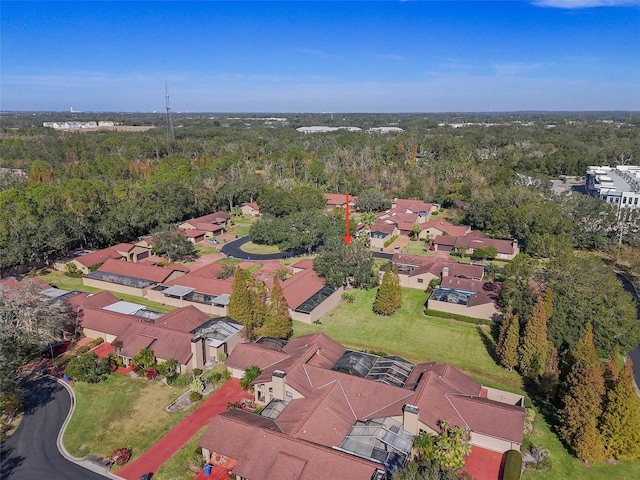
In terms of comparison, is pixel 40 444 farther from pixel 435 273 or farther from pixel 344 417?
pixel 435 273

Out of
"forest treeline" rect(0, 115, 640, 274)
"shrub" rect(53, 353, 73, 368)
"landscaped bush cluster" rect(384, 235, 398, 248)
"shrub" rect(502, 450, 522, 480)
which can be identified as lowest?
"shrub" rect(53, 353, 73, 368)

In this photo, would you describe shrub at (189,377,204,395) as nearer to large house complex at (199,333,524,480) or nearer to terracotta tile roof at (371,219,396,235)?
large house complex at (199,333,524,480)

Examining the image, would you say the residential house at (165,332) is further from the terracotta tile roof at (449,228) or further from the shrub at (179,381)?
the terracotta tile roof at (449,228)

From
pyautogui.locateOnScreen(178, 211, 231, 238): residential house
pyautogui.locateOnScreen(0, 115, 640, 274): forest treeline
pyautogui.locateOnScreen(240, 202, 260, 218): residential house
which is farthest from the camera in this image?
pyautogui.locateOnScreen(240, 202, 260, 218): residential house

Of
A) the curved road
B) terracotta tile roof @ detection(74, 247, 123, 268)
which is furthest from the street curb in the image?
the curved road

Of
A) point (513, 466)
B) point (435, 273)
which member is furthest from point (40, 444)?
point (435, 273)

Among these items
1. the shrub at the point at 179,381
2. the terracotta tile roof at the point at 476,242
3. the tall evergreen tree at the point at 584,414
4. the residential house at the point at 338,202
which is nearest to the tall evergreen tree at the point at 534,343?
the tall evergreen tree at the point at 584,414

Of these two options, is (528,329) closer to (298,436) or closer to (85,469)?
(298,436)

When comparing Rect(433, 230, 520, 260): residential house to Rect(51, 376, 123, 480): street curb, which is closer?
Rect(51, 376, 123, 480): street curb
